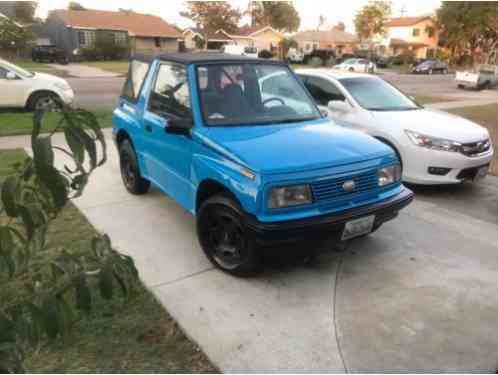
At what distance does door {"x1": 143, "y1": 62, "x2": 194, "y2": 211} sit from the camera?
384 centimetres

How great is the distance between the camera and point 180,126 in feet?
11.9

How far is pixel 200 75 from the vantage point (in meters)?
3.89

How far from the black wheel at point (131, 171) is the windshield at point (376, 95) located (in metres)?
3.37

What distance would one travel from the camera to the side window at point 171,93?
3898 mm

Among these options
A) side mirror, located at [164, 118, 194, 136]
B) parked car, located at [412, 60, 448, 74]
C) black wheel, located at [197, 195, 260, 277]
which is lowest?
black wheel, located at [197, 195, 260, 277]

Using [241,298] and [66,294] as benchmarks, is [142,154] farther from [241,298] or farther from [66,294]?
[66,294]

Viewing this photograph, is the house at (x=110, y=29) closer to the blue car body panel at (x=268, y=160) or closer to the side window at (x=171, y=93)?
the side window at (x=171, y=93)

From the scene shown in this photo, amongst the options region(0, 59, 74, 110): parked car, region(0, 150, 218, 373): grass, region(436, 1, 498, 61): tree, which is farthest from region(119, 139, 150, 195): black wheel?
region(436, 1, 498, 61): tree

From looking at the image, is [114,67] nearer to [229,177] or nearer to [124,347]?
[229,177]

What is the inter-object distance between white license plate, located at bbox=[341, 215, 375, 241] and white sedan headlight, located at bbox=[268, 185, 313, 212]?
0.43m

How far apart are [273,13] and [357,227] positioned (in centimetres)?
8423

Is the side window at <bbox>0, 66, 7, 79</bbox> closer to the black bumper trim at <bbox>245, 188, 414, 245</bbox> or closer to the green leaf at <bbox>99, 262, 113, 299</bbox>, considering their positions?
the black bumper trim at <bbox>245, 188, 414, 245</bbox>

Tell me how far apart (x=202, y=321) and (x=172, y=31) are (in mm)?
49293

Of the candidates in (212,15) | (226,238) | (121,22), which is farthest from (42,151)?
(212,15)
